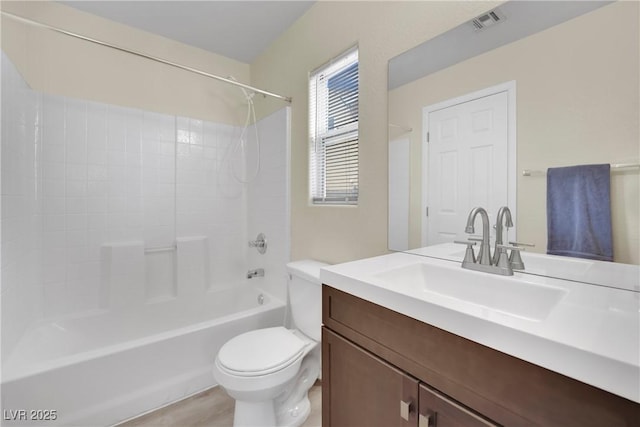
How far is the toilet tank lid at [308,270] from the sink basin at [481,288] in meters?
0.56

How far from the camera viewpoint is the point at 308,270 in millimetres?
1546

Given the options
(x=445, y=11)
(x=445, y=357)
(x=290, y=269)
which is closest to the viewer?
(x=445, y=357)

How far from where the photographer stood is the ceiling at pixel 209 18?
5.86 feet

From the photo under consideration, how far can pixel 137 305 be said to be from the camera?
2.02 m

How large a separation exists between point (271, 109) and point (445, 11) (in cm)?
144

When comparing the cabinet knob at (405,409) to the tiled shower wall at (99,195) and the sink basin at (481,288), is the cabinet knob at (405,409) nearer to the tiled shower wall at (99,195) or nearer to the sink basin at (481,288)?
the sink basin at (481,288)

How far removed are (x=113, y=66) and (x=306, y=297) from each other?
2181mm

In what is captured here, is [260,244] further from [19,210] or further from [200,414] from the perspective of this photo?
[19,210]

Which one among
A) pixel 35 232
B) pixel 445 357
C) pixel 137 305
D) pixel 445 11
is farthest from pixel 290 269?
pixel 35 232

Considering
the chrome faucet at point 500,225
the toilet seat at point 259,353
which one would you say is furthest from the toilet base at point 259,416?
the chrome faucet at point 500,225

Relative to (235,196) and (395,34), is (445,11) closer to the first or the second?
(395,34)

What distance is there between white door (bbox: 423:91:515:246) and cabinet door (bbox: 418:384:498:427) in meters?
0.62

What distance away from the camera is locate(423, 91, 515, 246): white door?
97cm

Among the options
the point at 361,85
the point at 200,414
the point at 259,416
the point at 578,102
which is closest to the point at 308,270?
the point at 259,416
